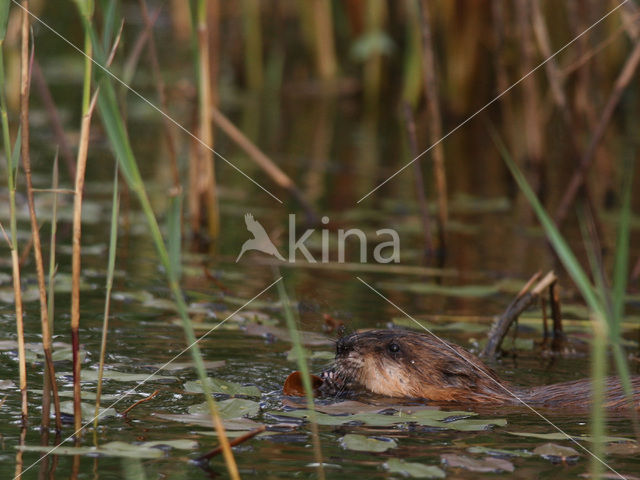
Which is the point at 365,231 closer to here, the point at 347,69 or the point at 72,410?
the point at 72,410

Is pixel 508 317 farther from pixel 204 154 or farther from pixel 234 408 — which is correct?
pixel 204 154

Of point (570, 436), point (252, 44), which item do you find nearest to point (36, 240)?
point (570, 436)

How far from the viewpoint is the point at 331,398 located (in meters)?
4.46

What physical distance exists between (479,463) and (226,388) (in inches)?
46.5

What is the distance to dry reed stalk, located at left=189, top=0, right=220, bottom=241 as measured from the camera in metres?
6.62

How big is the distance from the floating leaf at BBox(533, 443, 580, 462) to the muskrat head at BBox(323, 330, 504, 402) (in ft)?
3.15

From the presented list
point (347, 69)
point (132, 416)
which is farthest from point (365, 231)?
point (347, 69)

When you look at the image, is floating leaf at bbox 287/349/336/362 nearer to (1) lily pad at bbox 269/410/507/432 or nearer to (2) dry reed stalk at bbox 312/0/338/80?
(1) lily pad at bbox 269/410/507/432

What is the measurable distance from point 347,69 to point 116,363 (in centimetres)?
1219

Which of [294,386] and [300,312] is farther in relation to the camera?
[300,312]

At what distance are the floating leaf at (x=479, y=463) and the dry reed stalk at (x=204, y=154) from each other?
352cm

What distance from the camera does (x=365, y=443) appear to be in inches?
145

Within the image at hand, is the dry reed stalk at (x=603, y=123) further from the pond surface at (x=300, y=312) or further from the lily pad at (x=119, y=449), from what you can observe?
the lily pad at (x=119, y=449)

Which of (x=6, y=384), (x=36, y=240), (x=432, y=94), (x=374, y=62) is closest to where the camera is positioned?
(x=36, y=240)
